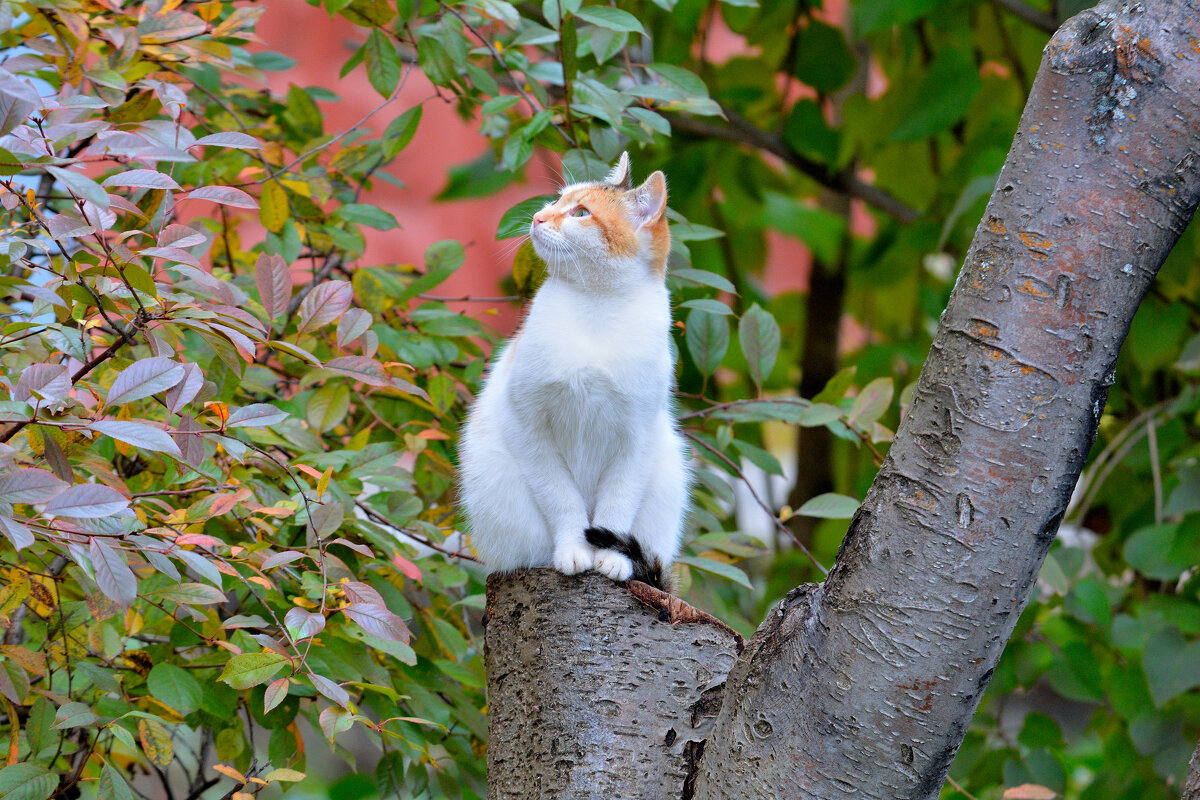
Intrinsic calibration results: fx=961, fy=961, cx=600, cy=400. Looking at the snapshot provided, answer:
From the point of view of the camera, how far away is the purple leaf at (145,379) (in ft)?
3.18

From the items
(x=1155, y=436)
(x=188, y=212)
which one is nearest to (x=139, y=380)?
(x=1155, y=436)

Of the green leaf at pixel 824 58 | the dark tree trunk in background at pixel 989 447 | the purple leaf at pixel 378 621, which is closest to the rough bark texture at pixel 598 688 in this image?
the dark tree trunk in background at pixel 989 447

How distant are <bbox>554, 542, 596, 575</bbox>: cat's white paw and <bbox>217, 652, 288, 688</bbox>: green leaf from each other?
1.38 ft

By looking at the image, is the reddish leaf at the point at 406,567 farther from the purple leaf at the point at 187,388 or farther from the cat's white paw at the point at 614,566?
the purple leaf at the point at 187,388

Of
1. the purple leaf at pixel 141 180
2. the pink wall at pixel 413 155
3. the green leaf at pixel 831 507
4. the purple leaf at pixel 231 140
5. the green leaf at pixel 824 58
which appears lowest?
the pink wall at pixel 413 155

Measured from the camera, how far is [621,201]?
1708 mm

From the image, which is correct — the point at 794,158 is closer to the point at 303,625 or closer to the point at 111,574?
the point at 303,625

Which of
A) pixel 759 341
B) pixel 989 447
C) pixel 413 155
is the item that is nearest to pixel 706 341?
pixel 759 341

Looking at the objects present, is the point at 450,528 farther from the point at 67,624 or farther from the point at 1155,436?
the point at 1155,436

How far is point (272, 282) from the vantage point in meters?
1.31

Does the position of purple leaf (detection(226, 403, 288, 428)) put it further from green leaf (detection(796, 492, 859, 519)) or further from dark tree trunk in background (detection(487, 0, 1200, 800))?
green leaf (detection(796, 492, 859, 519))

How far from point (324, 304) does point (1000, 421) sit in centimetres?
88

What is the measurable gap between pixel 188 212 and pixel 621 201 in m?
2.05

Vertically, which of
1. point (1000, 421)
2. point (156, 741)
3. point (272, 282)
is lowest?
point (156, 741)
